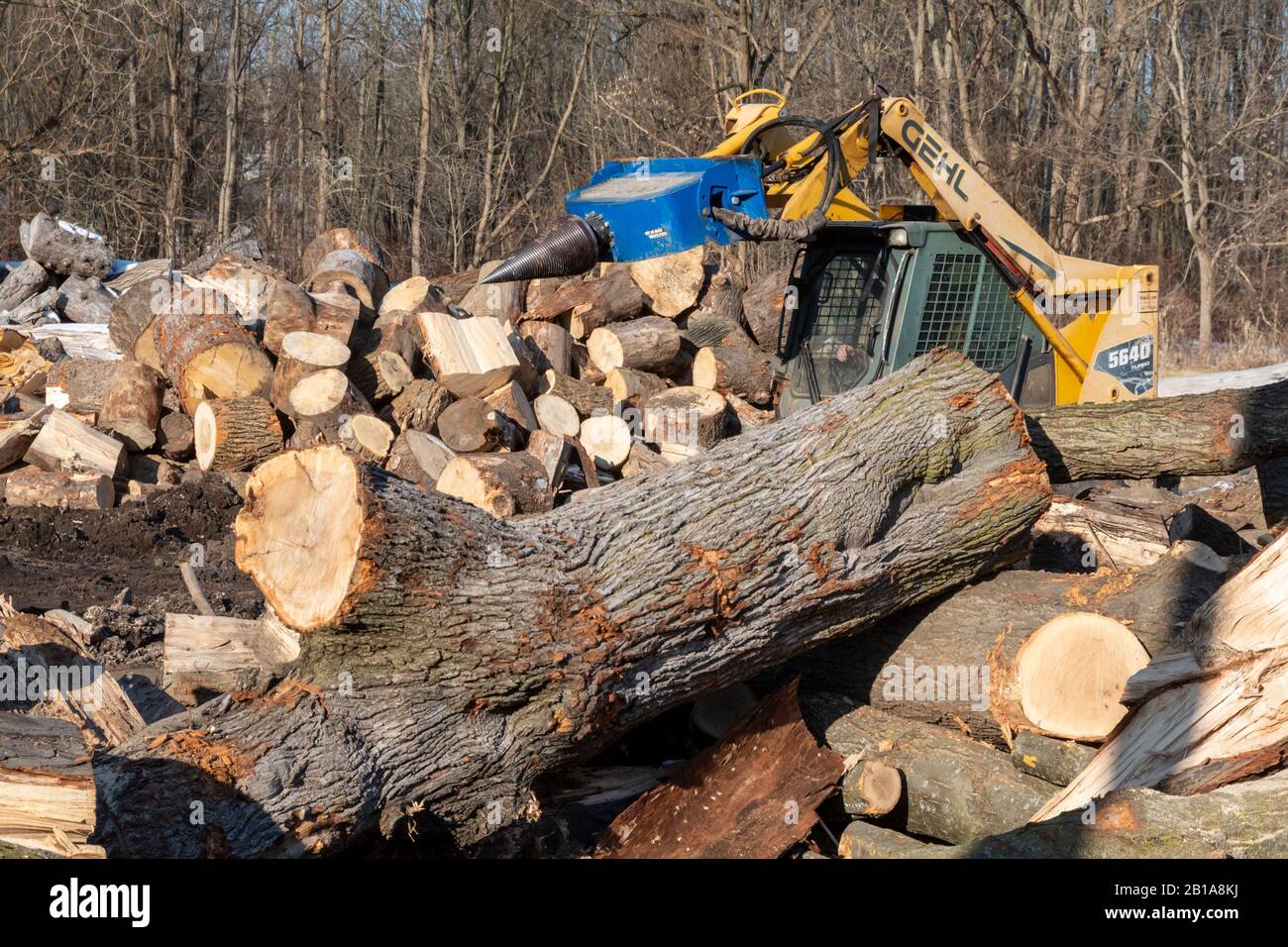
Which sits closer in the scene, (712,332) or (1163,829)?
(1163,829)

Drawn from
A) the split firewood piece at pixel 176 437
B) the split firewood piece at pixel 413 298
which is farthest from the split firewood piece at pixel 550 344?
the split firewood piece at pixel 176 437

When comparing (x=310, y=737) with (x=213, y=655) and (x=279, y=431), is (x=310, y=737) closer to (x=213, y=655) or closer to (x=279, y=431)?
(x=213, y=655)

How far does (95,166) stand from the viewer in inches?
653

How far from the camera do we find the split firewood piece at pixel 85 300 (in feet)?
35.4

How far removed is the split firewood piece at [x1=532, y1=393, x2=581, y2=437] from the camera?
8.21m

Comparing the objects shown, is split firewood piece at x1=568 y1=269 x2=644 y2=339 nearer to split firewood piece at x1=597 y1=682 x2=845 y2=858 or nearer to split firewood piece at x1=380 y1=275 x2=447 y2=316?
split firewood piece at x1=380 y1=275 x2=447 y2=316

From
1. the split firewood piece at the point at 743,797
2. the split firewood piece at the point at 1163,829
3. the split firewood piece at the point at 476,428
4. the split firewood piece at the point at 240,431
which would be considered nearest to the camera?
the split firewood piece at the point at 1163,829

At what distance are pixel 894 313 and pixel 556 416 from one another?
3.11m

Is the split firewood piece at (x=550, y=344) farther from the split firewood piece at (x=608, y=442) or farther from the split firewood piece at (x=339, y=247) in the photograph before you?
the split firewood piece at (x=339, y=247)

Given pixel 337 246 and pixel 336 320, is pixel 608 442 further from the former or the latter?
pixel 337 246

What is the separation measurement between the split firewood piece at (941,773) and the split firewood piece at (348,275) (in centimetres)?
616

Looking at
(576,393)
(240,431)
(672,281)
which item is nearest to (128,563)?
(240,431)

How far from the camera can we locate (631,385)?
369 inches
